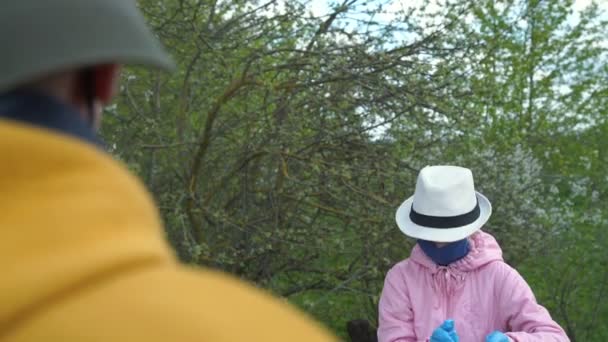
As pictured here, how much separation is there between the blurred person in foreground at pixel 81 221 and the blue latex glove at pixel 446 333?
8.95 feet

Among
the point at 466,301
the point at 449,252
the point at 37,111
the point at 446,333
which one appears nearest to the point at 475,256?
the point at 449,252

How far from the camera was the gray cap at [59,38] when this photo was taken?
3.42 feet

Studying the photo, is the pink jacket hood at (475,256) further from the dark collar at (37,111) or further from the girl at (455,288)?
the dark collar at (37,111)

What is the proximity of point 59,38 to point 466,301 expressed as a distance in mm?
3110

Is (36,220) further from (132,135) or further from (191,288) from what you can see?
(132,135)

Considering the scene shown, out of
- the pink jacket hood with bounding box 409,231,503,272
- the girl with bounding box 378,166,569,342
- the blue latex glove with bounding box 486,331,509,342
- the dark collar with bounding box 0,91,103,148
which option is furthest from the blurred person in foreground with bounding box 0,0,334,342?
the pink jacket hood with bounding box 409,231,503,272

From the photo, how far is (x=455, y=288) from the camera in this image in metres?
3.98

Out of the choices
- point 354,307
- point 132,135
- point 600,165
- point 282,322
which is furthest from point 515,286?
point 600,165

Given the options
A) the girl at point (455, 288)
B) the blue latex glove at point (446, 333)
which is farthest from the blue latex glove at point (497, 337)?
the blue latex glove at point (446, 333)

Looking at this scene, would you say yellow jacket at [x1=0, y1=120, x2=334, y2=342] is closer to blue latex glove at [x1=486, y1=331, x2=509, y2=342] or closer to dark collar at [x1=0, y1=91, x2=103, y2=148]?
dark collar at [x1=0, y1=91, x2=103, y2=148]

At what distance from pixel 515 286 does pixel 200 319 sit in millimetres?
3107

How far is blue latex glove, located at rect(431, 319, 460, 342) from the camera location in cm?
371

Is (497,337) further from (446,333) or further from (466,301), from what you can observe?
(466,301)

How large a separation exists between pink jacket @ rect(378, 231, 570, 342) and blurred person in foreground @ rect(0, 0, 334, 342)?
2.91 meters
